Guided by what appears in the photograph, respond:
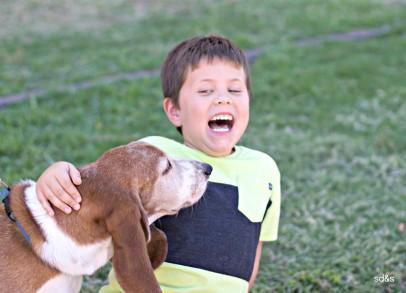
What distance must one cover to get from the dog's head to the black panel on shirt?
19 centimetres

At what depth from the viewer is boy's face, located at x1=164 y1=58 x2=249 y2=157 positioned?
3.62 metres

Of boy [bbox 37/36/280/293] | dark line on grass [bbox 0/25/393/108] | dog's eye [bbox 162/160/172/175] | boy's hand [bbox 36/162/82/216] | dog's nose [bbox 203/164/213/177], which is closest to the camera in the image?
boy's hand [bbox 36/162/82/216]

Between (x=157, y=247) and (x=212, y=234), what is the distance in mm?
365

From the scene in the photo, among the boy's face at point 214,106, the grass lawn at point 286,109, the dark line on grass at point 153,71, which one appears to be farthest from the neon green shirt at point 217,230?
the dark line on grass at point 153,71

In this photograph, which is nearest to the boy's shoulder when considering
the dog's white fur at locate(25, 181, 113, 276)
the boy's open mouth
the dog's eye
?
the boy's open mouth

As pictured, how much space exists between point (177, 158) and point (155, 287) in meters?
0.79

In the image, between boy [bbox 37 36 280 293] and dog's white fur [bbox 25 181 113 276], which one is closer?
dog's white fur [bbox 25 181 113 276]

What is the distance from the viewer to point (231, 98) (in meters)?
3.63

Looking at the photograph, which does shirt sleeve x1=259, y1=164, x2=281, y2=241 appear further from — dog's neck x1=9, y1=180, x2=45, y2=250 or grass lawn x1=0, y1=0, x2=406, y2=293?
dog's neck x1=9, y1=180, x2=45, y2=250

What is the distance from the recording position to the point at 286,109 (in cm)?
814

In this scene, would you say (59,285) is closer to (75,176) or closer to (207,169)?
(75,176)

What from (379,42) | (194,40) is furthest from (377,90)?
(194,40)

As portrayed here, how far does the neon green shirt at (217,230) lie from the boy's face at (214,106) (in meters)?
0.10

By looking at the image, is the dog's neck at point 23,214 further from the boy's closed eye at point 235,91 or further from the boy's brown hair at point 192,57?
the boy's closed eye at point 235,91
